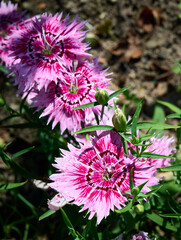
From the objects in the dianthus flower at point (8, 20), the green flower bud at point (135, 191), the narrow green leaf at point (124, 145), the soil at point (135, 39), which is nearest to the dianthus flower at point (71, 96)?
the narrow green leaf at point (124, 145)

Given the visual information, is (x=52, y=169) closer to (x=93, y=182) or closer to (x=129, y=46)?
(x=93, y=182)

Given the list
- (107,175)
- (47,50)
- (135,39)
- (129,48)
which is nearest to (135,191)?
(107,175)

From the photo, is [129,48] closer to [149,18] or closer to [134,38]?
[134,38]

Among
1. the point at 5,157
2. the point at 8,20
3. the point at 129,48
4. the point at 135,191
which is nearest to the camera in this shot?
the point at 135,191

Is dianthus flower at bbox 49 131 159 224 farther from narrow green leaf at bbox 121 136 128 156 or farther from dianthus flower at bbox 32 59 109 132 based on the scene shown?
dianthus flower at bbox 32 59 109 132

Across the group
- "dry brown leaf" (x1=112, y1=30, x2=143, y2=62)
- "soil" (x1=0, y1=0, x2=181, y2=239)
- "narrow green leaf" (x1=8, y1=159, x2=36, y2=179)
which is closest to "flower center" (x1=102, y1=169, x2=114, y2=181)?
"narrow green leaf" (x1=8, y1=159, x2=36, y2=179)

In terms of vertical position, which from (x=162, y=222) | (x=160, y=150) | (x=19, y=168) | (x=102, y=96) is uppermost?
(x=102, y=96)

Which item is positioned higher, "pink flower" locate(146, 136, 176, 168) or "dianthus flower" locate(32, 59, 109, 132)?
"dianthus flower" locate(32, 59, 109, 132)
